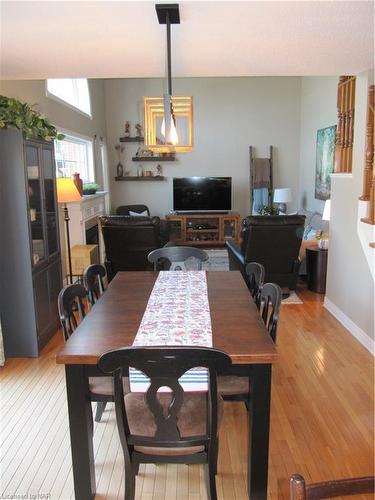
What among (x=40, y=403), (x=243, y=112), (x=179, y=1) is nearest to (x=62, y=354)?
(x=40, y=403)

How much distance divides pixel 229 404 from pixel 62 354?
145 cm

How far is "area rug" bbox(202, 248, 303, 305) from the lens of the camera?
15.8 feet

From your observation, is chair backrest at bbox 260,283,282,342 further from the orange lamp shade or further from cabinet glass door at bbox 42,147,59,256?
the orange lamp shade

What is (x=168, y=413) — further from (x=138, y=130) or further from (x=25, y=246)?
(x=138, y=130)

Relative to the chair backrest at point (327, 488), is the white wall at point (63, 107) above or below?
above

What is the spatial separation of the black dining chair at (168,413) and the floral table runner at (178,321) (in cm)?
12

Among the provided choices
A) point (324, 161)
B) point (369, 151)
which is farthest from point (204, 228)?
point (369, 151)

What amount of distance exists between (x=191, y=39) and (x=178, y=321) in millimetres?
1766

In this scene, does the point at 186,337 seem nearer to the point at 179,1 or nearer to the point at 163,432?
the point at 163,432

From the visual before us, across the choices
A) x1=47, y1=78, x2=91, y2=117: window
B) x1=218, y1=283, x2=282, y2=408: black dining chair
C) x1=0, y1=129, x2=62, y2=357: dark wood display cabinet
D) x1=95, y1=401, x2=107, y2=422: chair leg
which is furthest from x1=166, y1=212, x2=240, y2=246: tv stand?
x1=218, y1=283, x2=282, y2=408: black dining chair

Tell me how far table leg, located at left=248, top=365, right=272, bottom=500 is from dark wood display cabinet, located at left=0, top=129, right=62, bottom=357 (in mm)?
2202

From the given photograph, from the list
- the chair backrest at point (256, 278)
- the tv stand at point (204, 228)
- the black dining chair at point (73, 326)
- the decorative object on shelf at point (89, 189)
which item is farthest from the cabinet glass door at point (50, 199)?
the tv stand at point (204, 228)

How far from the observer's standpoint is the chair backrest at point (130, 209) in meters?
8.19

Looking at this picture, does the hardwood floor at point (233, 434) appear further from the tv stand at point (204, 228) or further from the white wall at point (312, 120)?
the tv stand at point (204, 228)
